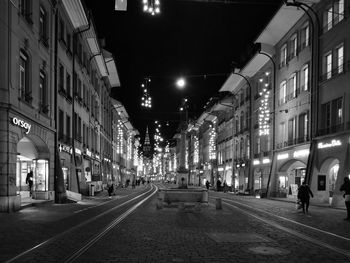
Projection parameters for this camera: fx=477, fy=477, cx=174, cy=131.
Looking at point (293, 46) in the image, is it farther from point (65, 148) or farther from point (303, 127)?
point (65, 148)

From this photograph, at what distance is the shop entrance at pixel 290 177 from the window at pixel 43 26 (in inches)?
910

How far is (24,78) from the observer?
2567 centimetres

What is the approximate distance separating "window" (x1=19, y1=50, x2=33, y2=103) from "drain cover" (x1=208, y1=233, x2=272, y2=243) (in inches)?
576

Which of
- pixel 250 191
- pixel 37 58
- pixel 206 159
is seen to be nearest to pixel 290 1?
pixel 37 58

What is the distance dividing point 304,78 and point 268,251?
29360 mm

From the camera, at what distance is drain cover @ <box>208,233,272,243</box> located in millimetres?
13078

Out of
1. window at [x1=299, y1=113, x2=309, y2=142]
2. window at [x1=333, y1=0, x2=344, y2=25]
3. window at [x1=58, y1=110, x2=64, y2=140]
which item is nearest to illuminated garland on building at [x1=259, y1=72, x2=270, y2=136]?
window at [x1=299, y1=113, x2=309, y2=142]

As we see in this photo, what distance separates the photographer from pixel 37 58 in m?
27.2

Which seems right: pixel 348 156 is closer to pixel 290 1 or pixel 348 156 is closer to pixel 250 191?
pixel 290 1

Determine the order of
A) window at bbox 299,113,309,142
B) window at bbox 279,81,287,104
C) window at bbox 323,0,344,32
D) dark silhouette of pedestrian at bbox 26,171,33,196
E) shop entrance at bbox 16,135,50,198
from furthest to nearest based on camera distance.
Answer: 1. window at bbox 279,81,287,104
2. window at bbox 299,113,309,142
3. window at bbox 323,0,344,32
4. dark silhouette of pedestrian at bbox 26,171,33,196
5. shop entrance at bbox 16,135,50,198

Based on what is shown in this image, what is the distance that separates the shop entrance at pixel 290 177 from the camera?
41688 mm

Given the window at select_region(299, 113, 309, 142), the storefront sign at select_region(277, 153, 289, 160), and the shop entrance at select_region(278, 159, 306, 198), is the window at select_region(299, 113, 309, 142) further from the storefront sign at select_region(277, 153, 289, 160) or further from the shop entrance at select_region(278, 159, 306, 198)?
the storefront sign at select_region(277, 153, 289, 160)

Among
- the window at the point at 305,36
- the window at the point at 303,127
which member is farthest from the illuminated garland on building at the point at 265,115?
the window at the point at 305,36

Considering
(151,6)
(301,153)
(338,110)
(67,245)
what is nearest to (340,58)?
(338,110)
